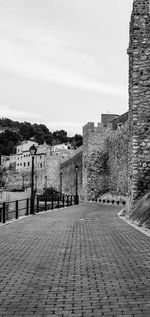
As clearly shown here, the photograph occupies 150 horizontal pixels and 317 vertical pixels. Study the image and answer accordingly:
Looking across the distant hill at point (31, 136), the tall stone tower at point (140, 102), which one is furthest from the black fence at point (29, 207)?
the distant hill at point (31, 136)

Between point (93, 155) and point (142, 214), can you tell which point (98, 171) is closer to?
point (93, 155)

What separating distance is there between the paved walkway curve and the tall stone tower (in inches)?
271

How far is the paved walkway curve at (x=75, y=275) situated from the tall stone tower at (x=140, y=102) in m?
6.87

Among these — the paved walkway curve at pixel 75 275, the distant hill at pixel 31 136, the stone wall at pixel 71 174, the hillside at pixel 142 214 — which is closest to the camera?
the paved walkway curve at pixel 75 275

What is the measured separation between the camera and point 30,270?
7.05 metres

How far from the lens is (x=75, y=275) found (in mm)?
6668

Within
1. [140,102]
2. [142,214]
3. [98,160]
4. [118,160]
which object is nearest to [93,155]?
[98,160]

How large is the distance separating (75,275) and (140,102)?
12594 millimetres

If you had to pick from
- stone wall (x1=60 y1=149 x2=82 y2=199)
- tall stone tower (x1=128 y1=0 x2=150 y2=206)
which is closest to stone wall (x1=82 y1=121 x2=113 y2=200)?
stone wall (x1=60 y1=149 x2=82 y2=199)

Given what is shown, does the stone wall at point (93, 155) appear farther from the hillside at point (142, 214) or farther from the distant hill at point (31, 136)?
the distant hill at point (31, 136)

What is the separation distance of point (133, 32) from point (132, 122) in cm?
379

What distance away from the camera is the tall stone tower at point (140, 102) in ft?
58.9

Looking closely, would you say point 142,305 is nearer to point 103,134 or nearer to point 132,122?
point 132,122

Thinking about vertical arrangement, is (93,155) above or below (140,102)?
above
